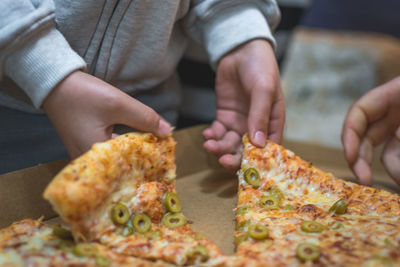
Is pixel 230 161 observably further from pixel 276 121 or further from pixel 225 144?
pixel 276 121

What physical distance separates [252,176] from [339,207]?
0.43m

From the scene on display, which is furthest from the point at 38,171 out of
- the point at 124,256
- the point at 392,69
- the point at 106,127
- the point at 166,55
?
the point at 392,69

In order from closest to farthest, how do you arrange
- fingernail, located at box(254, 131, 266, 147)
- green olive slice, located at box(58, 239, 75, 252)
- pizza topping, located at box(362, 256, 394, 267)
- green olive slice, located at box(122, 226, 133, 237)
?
pizza topping, located at box(362, 256, 394, 267) < green olive slice, located at box(58, 239, 75, 252) < green olive slice, located at box(122, 226, 133, 237) < fingernail, located at box(254, 131, 266, 147)

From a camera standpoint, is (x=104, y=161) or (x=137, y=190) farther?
(x=137, y=190)

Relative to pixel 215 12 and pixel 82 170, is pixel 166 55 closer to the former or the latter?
pixel 215 12

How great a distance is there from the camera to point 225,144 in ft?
7.60

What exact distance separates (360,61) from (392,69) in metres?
0.62

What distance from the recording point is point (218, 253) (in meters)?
1.47

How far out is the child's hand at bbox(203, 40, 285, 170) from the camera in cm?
206

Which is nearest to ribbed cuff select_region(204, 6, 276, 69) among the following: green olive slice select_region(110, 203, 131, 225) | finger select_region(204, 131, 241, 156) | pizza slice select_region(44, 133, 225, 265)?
finger select_region(204, 131, 241, 156)

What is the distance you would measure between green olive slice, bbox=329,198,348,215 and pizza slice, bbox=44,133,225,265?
22.3 inches

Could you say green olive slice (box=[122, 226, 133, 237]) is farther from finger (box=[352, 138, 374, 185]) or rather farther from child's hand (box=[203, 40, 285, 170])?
finger (box=[352, 138, 374, 185])

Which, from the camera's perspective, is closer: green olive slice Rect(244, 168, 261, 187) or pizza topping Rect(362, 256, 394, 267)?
pizza topping Rect(362, 256, 394, 267)

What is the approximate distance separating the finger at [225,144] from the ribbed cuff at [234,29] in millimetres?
476
